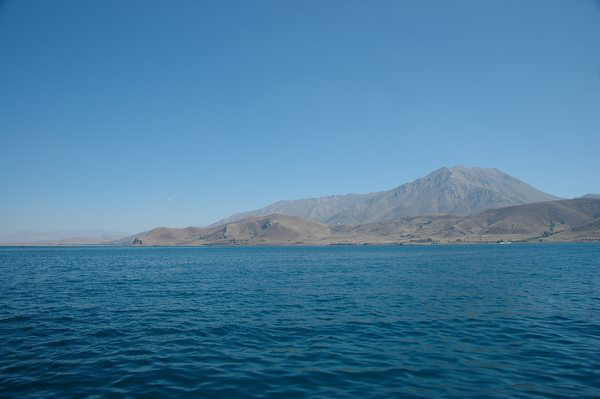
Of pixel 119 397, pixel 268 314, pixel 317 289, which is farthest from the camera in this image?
pixel 317 289

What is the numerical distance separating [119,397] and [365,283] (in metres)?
40.7

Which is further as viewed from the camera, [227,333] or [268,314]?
[268,314]

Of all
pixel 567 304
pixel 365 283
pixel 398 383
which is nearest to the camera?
pixel 398 383

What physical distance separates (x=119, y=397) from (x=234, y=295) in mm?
27175

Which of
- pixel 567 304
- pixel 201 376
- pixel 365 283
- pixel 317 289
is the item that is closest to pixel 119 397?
pixel 201 376

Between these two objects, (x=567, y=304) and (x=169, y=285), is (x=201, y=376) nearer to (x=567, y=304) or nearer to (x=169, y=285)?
(x=567, y=304)

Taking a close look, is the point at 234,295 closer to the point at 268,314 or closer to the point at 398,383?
the point at 268,314

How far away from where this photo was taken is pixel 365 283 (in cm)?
5162

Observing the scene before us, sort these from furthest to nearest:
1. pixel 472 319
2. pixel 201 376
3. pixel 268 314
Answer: pixel 268 314 → pixel 472 319 → pixel 201 376

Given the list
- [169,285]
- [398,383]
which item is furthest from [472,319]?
[169,285]

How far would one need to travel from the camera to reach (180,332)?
995 inches

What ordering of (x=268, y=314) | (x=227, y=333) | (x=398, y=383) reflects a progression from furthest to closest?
(x=268, y=314), (x=227, y=333), (x=398, y=383)

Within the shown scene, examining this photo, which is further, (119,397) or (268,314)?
(268,314)

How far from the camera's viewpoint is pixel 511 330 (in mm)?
24859
